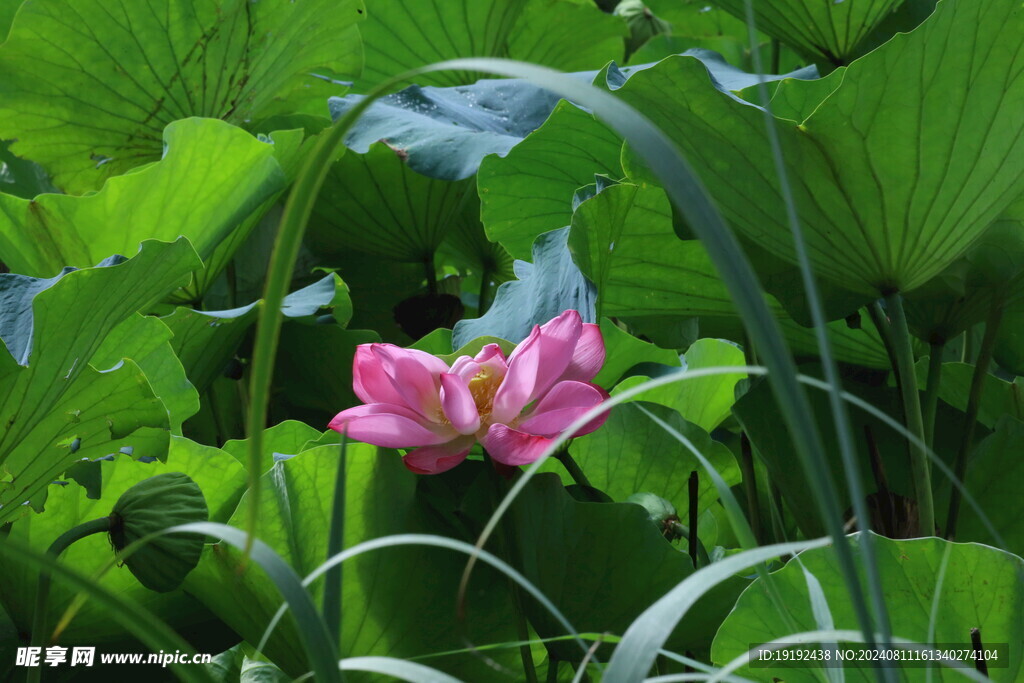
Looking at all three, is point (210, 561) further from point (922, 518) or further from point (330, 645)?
point (922, 518)

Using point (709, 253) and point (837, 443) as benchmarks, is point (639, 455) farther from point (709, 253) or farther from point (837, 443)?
point (709, 253)

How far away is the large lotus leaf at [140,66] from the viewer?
0.89 m

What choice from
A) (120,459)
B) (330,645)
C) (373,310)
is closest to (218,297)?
(373,310)

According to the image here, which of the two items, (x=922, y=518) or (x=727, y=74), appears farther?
(x=727, y=74)

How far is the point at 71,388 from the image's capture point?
0.54 metres

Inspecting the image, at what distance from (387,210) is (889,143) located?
527 mm

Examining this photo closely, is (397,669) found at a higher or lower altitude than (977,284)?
lower

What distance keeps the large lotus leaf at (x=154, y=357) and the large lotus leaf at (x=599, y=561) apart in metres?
0.30

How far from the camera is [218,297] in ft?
3.32

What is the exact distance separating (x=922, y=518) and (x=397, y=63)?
33.8 inches

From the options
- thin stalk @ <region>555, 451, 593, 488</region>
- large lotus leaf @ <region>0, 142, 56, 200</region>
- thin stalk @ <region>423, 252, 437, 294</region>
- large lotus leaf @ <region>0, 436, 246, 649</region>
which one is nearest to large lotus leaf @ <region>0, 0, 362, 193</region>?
large lotus leaf @ <region>0, 142, 56, 200</region>

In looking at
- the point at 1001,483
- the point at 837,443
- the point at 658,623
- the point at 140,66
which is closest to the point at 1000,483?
the point at 1001,483

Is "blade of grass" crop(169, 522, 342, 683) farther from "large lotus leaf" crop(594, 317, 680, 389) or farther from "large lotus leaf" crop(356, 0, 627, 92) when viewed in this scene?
"large lotus leaf" crop(356, 0, 627, 92)

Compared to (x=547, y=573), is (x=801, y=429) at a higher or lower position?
higher
